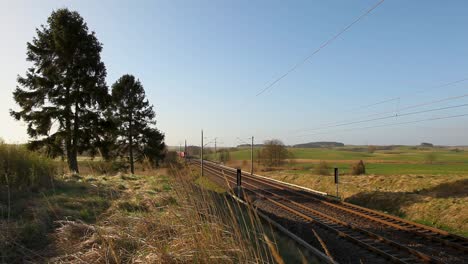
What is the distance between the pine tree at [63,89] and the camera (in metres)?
27.3

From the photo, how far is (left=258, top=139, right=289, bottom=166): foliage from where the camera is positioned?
63.4 meters

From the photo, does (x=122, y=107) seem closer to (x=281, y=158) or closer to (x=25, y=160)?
(x=281, y=158)

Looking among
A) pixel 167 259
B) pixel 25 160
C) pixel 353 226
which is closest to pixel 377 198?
pixel 353 226

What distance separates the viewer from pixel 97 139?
95.4 ft

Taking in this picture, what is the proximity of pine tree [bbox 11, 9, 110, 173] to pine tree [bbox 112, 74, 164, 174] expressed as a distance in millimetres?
19294

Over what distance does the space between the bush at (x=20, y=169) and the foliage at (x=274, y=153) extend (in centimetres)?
5055

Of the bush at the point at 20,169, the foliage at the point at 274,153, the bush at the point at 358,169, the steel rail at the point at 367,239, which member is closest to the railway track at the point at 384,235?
the steel rail at the point at 367,239

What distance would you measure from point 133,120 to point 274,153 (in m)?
25.5

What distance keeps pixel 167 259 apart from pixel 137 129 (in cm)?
4826

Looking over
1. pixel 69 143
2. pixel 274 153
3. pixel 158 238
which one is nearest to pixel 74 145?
pixel 69 143

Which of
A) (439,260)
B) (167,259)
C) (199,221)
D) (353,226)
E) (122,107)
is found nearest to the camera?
(167,259)

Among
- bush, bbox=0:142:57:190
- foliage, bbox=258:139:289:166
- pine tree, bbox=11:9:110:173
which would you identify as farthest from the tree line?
foliage, bbox=258:139:289:166

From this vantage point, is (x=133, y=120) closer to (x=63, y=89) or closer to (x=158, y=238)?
(x=63, y=89)

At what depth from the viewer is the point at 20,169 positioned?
1341cm
